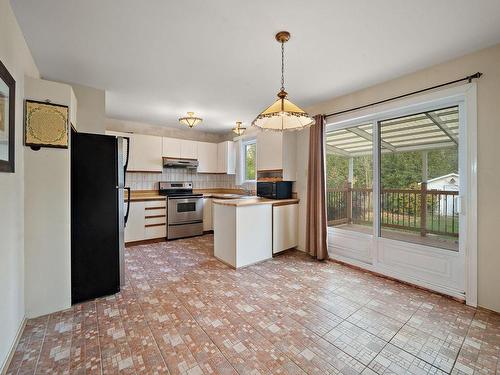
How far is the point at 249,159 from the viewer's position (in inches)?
220

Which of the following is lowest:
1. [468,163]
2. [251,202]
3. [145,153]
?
[251,202]

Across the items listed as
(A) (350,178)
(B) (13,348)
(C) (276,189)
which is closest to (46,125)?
A: (B) (13,348)

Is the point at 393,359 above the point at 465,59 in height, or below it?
below

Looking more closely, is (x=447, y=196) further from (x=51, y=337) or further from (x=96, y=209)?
(x=51, y=337)

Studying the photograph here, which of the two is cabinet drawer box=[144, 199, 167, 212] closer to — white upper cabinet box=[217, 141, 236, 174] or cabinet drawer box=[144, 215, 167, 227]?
cabinet drawer box=[144, 215, 167, 227]

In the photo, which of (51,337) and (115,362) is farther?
(51,337)

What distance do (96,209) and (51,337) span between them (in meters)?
1.13

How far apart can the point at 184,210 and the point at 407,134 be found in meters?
4.11

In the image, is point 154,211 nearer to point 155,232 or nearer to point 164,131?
point 155,232

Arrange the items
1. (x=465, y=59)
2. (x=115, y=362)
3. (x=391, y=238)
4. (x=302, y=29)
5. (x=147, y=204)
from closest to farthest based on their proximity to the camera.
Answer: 1. (x=115, y=362)
2. (x=302, y=29)
3. (x=465, y=59)
4. (x=391, y=238)
5. (x=147, y=204)

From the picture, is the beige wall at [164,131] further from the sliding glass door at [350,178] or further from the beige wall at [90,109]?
the sliding glass door at [350,178]

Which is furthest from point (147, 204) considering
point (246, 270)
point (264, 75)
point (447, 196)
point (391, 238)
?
point (447, 196)

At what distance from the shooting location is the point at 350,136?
3.54m

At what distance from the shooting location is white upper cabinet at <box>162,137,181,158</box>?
499cm
